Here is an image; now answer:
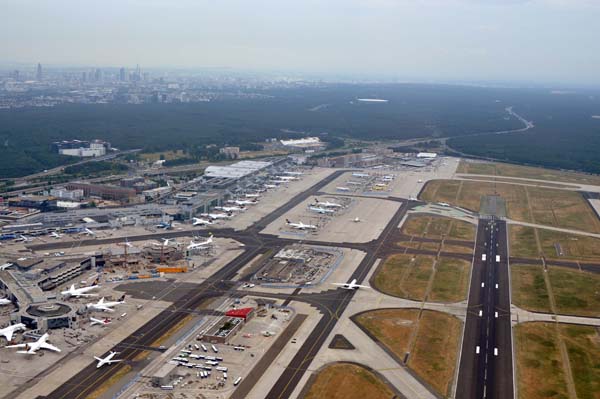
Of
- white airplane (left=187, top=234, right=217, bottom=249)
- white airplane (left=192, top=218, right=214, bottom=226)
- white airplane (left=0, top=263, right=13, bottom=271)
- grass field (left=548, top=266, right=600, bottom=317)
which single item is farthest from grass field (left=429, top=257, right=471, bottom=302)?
white airplane (left=0, top=263, right=13, bottom=271)

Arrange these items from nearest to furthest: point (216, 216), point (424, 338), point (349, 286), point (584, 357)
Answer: point (584, 357)
point (424, 338)
point (349, 286)
point (216, 216)

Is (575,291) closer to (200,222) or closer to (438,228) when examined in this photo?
(438,228)

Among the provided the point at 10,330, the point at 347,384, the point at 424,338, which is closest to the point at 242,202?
the point at 10,330

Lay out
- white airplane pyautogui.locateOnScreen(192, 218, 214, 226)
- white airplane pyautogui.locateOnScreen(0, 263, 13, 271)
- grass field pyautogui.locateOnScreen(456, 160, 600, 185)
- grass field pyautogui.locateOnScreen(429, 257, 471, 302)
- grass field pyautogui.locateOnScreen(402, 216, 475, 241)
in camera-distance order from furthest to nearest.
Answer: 1. grass field pyautogui.locateOnScreen(456, 160, 600, 185)
2. white airplane pyautogui.locateOnScreen(192, 218, 214, 226)
3. grass field pyautogui.locateOnScreen(402, 216, 475, 241)
4. white airplane pyautogui.locateOnScreen(0, 263, 13, 271)
5. grass field pyautogui.locateOnScreen(429, 257, 471, 302)

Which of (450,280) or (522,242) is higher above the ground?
(522,242)

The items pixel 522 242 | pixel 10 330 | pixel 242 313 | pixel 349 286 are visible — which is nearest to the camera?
pixel 10 330

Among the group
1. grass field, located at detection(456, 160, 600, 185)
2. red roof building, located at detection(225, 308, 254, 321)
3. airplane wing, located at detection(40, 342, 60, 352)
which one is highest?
grass field, located at detection(456, 160, 600, 185)

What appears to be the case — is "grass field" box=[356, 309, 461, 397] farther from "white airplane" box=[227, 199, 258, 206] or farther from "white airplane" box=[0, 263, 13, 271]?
"white airplane" box=[227, 199, 258, 206]
